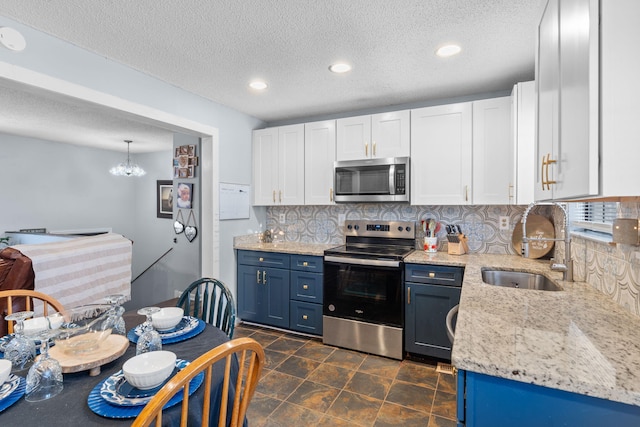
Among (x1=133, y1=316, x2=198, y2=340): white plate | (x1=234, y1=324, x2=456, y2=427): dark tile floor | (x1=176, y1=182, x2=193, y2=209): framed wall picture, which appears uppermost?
(x1=176, y1=182, x2=193, y2=209): framed wall picture

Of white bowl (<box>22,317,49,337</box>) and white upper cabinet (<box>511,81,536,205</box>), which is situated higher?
white upper cabinet (<box>511,81,536,205</box>)

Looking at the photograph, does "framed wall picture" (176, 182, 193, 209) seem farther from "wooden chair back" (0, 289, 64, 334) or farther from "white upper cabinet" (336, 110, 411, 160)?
"wooden chair back" (0, 289, 64, 334)

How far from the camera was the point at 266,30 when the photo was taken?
1.98 m

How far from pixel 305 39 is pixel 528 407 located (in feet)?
6.97

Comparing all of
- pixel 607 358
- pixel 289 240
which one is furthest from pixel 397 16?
pixel 289 240

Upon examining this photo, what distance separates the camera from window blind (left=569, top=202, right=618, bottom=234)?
1651 mm

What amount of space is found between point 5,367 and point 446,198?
2.93m

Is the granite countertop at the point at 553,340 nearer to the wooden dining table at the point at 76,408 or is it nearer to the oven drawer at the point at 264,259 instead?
the wooden dining table at the point at 76,408

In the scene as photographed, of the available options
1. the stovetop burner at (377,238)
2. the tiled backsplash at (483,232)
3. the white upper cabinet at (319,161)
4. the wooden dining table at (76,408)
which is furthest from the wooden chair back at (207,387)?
the white upper cabinet at (319,161)

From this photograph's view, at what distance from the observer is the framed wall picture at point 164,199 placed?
6.17m

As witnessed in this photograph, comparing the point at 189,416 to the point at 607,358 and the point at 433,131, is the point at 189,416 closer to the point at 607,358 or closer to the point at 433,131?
the point at 607,358

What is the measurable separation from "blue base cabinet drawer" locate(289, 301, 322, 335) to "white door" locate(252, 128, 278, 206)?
1204 mm

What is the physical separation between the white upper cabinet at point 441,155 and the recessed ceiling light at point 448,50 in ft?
2.27

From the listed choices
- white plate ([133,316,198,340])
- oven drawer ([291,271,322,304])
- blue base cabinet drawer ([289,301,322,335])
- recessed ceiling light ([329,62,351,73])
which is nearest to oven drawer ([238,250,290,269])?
oven drawer ([291,271,322,304])
